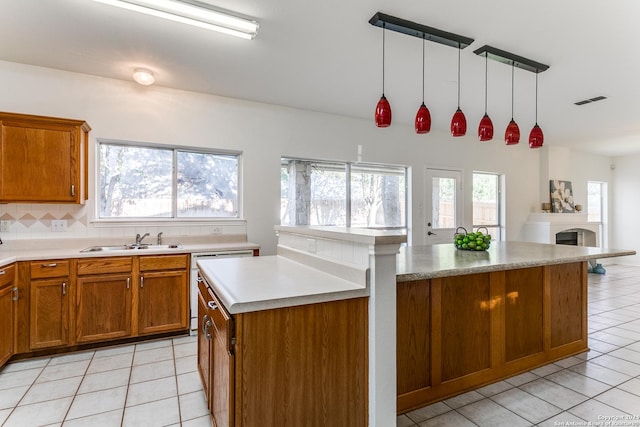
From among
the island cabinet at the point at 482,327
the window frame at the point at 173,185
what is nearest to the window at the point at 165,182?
the window frame at the point at 173,185

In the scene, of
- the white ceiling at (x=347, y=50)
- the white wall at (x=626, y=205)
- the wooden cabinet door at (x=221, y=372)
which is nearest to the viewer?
the wooden cabinet door at (x=221, y=372)

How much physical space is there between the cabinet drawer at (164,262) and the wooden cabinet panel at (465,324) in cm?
239

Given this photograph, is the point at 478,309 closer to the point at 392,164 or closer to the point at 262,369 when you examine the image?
the point at 262,369

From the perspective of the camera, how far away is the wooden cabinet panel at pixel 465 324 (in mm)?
2211

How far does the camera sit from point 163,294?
323 cm

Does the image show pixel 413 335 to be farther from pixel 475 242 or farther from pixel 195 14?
pixel 195 14

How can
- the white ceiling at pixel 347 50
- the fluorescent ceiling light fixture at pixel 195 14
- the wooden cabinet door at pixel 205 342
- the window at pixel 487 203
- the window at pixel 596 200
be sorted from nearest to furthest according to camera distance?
the wooden cabinet door at pixel 205 342 → the fluorescent ceiling light fixture at pixel 195 14 → the white ceiling at pixel 347 50 → the window at pixel 487 203 → the window at pixel 596 200

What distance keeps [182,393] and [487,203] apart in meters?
5.83

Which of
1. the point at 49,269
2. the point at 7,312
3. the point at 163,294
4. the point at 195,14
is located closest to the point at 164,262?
the point at 163,294

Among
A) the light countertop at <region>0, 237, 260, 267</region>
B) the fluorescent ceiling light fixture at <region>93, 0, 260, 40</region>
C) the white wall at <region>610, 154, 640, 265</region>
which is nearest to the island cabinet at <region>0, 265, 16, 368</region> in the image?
the light countertop at <region>0, 237, 260, 267</region>

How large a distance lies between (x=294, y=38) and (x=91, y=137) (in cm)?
236

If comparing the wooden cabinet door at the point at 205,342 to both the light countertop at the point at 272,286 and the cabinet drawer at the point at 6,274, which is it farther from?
the cabinet drawer at the point at 6,274

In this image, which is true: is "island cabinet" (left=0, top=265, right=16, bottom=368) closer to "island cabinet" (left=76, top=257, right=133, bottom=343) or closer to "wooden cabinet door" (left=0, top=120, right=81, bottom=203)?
"island cabinet" (left=76, top=257, right=133, bottom=343)

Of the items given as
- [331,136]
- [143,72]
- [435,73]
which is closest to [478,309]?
[435,73]
